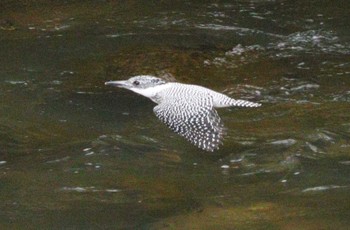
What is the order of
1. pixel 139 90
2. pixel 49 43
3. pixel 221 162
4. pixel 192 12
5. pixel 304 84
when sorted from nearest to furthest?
pixel 221 162 < pixel 139 90 < pixel 304 84 < pixel 49 43 < pixel 192 12

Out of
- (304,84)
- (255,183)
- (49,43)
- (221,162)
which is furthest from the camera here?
(49,43)

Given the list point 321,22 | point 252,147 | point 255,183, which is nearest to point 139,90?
point 252,147

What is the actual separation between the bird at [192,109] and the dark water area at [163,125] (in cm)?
20

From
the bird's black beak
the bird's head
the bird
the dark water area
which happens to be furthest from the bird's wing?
the bird's black beak

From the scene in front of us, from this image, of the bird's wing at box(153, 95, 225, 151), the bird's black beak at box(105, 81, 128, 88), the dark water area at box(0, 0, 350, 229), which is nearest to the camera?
the dark water area at box(0, 0, 350, 229)

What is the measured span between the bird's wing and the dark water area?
0.19 m

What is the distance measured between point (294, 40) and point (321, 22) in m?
0.76

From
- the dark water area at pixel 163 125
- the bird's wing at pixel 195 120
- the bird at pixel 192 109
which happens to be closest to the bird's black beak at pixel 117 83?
the bird at pixel 192 109

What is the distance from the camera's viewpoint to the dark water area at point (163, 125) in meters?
6.28

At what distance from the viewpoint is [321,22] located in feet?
36.3

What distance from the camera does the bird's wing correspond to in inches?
284

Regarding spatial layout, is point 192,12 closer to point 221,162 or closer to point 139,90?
point 139,90

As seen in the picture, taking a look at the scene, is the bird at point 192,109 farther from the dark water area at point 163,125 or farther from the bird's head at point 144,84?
the dark water area at point 163,125

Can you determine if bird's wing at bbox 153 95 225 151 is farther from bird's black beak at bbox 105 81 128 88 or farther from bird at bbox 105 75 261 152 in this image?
bird's black beak at bbox 105 81 128 88
